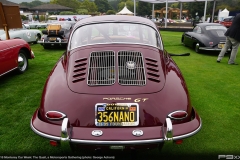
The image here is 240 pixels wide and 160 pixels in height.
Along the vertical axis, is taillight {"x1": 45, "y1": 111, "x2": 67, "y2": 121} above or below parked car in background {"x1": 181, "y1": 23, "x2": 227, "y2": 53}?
above

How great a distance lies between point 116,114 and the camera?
6.86 ft

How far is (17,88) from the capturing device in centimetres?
466

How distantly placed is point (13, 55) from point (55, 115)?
3.51 meters

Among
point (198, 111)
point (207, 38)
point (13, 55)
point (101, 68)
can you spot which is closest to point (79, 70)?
point (101, 68)

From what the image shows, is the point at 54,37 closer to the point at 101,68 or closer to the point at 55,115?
the point at 101,68

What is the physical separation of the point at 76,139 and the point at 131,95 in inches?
27.7

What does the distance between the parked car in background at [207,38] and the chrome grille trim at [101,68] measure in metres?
6.84

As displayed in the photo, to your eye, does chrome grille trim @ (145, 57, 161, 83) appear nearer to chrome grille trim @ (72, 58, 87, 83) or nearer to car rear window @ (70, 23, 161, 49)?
car rear window @ (70, 23, 161, 49)

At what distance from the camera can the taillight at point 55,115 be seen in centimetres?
212

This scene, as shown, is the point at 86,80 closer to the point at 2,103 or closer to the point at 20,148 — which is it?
the point at 20,148

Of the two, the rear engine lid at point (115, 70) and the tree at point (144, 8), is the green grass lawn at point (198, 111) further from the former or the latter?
the tree at point (144, 8)

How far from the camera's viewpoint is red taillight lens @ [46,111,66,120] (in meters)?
2.12

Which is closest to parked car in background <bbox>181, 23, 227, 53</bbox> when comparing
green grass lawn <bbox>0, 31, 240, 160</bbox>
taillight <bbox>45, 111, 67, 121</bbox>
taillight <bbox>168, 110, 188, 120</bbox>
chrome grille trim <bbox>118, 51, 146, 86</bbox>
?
green grass lawn <bbox>0, 31, 240, 160</bbox>

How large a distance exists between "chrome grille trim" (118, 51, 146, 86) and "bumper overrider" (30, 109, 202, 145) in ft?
1.84
